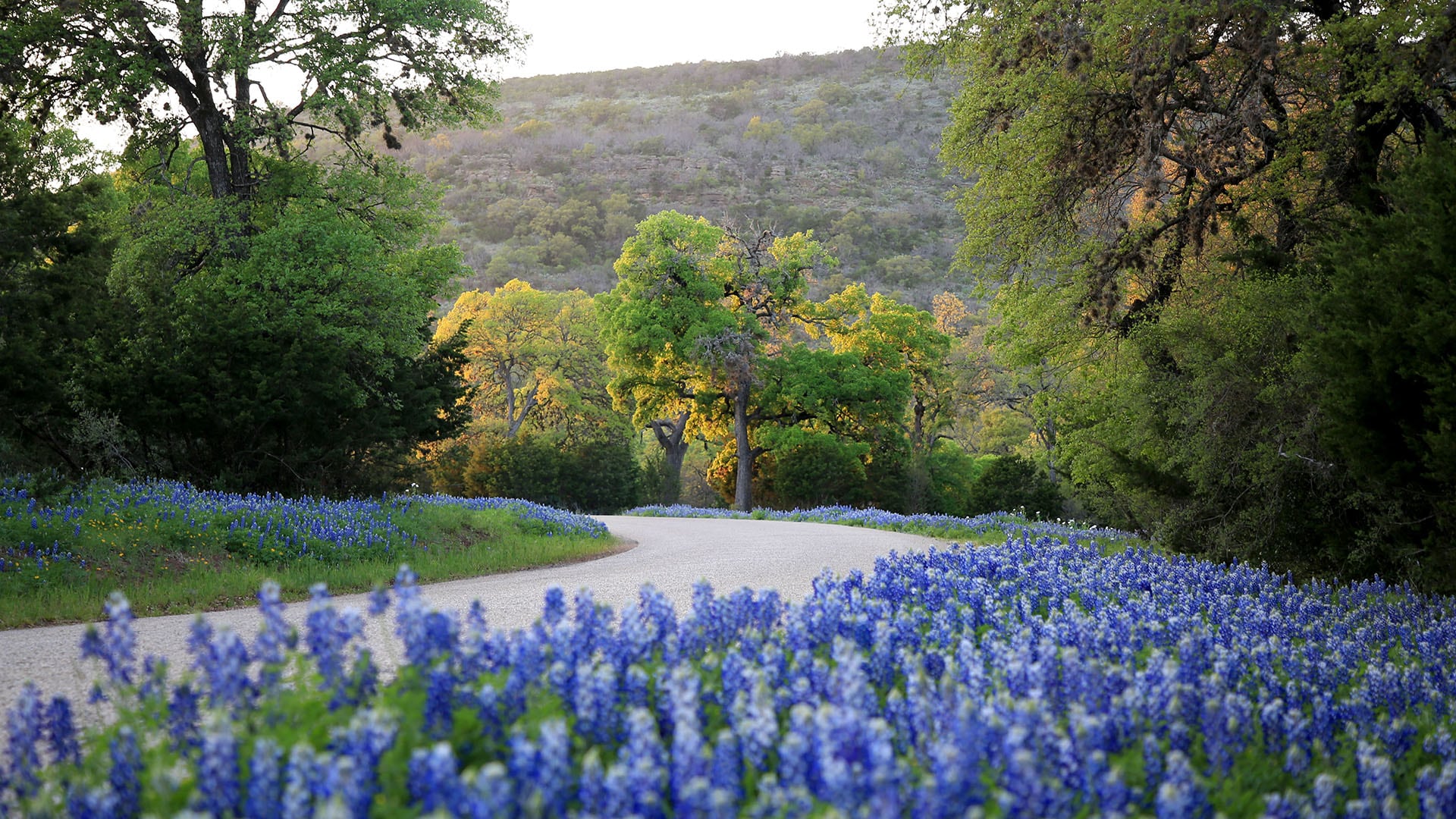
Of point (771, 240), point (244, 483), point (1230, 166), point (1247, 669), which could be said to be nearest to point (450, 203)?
point (771, 240)

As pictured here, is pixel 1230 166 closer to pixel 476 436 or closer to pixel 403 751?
pixel 403 751

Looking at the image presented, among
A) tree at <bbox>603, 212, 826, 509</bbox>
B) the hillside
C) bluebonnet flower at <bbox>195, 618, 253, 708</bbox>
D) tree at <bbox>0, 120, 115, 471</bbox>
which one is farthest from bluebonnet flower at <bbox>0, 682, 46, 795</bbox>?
the hillside

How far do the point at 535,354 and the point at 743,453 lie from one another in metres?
14.8

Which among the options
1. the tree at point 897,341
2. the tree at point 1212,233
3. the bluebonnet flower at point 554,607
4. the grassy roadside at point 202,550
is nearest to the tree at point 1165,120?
the tree at point 1212,233

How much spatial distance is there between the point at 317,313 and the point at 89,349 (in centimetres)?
425

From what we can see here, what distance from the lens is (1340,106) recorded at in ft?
34.7

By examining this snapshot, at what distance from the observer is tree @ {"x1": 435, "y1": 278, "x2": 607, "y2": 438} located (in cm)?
4562

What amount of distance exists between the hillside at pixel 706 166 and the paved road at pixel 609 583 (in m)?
42.5

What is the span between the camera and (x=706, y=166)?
100 metres

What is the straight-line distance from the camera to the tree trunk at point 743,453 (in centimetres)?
3488

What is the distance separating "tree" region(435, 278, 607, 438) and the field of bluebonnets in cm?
4120

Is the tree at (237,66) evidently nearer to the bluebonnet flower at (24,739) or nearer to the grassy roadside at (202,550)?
the grassy roadside at (202,550)

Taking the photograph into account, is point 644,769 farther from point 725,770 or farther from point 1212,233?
point 1212,233

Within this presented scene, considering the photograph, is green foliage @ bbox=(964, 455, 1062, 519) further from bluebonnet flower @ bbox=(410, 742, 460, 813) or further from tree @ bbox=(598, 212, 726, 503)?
bluebonnet flower @ bbox=(410, 742, 460, 813)
